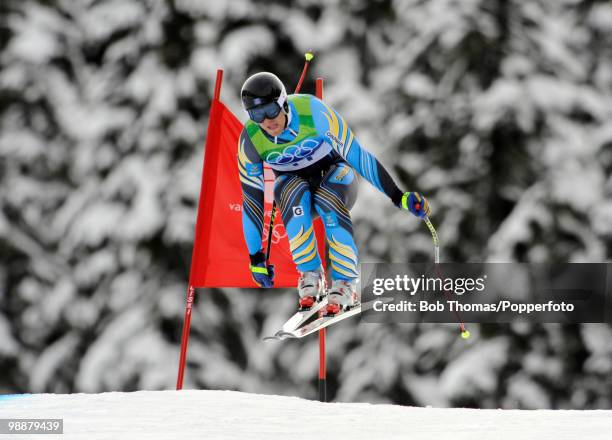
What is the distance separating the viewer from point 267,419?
5098 mm

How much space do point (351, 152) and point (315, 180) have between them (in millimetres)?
284

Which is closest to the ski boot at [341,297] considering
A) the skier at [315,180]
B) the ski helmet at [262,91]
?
the skier at [315,180]

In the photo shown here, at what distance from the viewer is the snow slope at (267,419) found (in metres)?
4.45

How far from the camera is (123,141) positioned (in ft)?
36.0

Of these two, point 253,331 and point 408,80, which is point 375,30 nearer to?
point 408,80

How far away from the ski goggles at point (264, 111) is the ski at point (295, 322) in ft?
3.57

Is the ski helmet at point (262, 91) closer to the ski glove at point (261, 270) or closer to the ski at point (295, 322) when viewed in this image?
the ski glove at point (261, 270)

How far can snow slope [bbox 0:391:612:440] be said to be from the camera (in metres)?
4.45

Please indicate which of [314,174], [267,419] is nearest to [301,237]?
[314,174]

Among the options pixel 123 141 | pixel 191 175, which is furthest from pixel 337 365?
pixel 123 141

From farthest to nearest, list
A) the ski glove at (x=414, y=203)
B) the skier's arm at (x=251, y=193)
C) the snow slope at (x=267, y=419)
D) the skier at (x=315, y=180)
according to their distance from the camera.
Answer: the skier's arm at (x=251, y=193) → the skier at (x=315, y=180) → the ski glove at (x=414, y=203) → the snow slope at (x=267, y=419)

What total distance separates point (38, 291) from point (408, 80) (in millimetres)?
5045

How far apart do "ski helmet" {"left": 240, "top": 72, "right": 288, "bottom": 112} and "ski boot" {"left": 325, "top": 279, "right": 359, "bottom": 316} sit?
107cm

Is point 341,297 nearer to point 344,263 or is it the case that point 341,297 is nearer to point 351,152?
point 344,263
